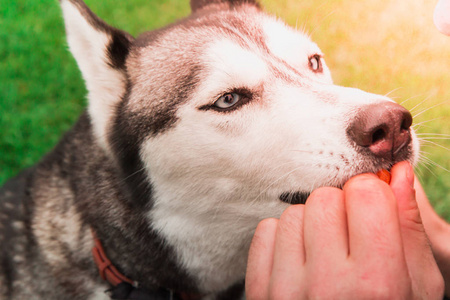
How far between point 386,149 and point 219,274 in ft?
3.42

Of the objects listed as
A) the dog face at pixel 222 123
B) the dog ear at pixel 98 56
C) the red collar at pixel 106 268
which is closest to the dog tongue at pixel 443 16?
the dog face at pixel 222 123

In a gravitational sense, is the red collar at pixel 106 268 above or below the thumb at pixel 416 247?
below

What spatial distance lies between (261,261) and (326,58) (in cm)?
183

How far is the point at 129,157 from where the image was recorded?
179cm

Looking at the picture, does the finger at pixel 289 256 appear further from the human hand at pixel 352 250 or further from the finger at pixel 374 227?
the finger at pixel 374 227

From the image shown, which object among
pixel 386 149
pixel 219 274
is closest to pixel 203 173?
pixel 219 274

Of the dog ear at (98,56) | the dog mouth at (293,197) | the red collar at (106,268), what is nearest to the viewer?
the dog mouth at (293,197)

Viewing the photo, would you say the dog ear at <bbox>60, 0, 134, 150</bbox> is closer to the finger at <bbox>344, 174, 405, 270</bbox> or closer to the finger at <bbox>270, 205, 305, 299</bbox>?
the finger at <bbox>270, 205, 305, 299</bbox>

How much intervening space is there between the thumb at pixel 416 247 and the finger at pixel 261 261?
37cm

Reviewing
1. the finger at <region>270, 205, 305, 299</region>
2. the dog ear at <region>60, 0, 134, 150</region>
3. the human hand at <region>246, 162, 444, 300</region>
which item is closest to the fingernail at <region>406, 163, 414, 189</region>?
the human hand at <region>246, 162, 444, 300</region>

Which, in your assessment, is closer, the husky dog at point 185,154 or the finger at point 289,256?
the finger at point 289,256

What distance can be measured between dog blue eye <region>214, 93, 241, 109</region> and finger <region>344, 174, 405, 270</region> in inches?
28.1

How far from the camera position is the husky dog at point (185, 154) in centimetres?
137

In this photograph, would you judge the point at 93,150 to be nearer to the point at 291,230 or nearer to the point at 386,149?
the point at 291,230
